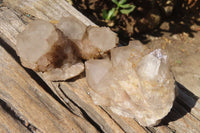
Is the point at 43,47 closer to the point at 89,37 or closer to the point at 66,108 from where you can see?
the point at 89,37

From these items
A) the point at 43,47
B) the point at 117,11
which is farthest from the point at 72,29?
the point at 117,11

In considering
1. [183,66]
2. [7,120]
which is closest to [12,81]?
[7,120]

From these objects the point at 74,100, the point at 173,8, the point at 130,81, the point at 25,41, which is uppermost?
the point at 25,41

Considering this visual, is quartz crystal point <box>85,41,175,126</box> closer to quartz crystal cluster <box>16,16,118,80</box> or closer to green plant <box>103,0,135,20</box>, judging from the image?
quartz crystal cluster <box>16,16,118,80</box>

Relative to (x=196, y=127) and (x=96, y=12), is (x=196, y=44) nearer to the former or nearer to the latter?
(x=96, y=12)

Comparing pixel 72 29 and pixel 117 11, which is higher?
pixel 72 29

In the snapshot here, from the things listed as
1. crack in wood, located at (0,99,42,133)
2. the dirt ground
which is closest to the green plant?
the dirt ground

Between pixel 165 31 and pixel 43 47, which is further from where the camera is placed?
pixel 165 31
